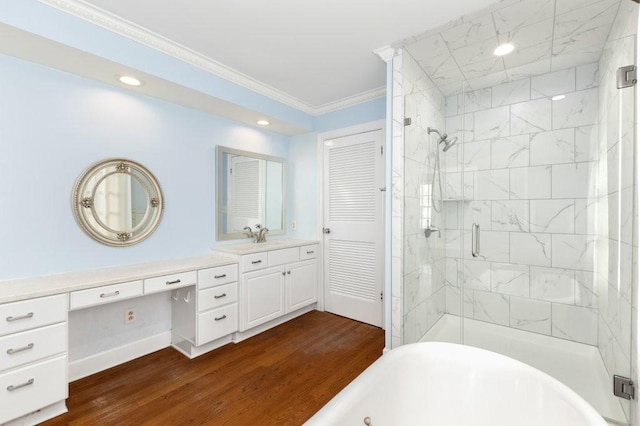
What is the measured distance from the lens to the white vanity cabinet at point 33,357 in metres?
1.54

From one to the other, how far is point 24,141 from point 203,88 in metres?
1.25

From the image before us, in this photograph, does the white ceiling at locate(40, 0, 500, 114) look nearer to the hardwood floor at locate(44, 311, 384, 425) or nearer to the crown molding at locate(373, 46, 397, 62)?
the crown molding at locate(373, 46, 397, 62)

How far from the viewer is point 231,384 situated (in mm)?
2078

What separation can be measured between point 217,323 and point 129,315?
27.9 inches

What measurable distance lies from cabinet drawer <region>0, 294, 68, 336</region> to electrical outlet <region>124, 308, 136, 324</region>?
0.68 metres

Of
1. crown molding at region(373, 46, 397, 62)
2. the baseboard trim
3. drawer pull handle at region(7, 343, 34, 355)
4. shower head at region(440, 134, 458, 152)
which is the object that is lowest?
the baseboard trim

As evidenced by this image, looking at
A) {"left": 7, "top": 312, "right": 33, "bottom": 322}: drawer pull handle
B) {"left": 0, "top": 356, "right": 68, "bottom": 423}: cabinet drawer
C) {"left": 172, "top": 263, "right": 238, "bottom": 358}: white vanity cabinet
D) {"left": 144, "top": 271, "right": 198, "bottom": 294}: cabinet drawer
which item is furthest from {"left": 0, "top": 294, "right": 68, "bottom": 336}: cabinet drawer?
{"left": 172, "top": 263, "right": 238, "bottom": 358}: white vanity cabinet

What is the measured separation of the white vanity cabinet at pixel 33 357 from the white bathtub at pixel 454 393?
1.70 meters

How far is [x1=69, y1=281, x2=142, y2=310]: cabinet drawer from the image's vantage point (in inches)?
70.1

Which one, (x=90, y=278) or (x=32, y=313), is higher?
(x=90, y=278)

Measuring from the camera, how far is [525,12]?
69.8 inches

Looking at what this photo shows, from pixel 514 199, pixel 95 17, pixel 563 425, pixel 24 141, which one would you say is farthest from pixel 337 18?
pixel 563 425

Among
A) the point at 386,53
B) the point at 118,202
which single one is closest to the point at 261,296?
the point at 118,202

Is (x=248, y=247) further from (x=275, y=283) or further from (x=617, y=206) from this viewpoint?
(x=617, y=206)
